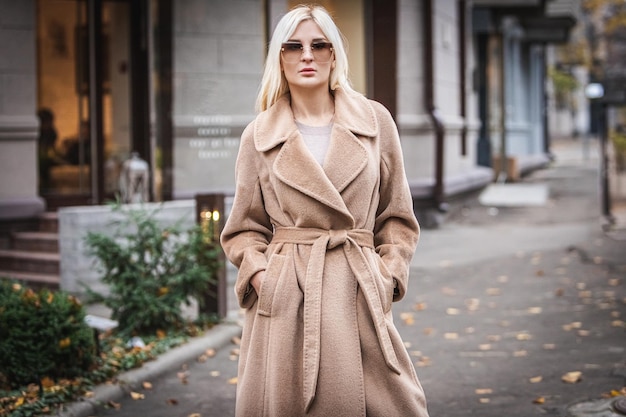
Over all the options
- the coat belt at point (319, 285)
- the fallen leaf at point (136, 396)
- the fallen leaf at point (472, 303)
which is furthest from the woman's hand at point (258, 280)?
the fallen leaf at point (472, 303)

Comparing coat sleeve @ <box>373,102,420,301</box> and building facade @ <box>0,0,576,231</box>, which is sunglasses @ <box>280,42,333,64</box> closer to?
coat sleeve @ <box>373,102,420,301</box>

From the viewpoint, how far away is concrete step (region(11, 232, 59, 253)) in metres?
12.0

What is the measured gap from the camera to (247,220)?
422cm

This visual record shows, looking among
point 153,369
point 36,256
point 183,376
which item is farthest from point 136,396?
point 36,256

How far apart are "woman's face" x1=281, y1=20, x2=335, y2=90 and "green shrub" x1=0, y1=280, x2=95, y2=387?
346cm

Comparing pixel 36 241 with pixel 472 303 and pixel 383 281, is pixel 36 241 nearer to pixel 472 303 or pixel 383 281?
pixel 472 303

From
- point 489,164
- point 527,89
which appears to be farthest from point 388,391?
point 527,89

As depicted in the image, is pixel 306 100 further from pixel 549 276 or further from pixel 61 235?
pixel 549 276

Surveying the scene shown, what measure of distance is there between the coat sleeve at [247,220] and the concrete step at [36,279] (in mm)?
7341

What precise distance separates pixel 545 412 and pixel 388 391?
114 inches

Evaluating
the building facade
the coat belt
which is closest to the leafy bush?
the building facade

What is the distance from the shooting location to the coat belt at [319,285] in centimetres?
396

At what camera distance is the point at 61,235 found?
1098 centimetres

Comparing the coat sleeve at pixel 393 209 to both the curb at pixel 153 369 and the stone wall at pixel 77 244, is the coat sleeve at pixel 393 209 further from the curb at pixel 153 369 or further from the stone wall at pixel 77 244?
the stone wall at pixel 77 244
